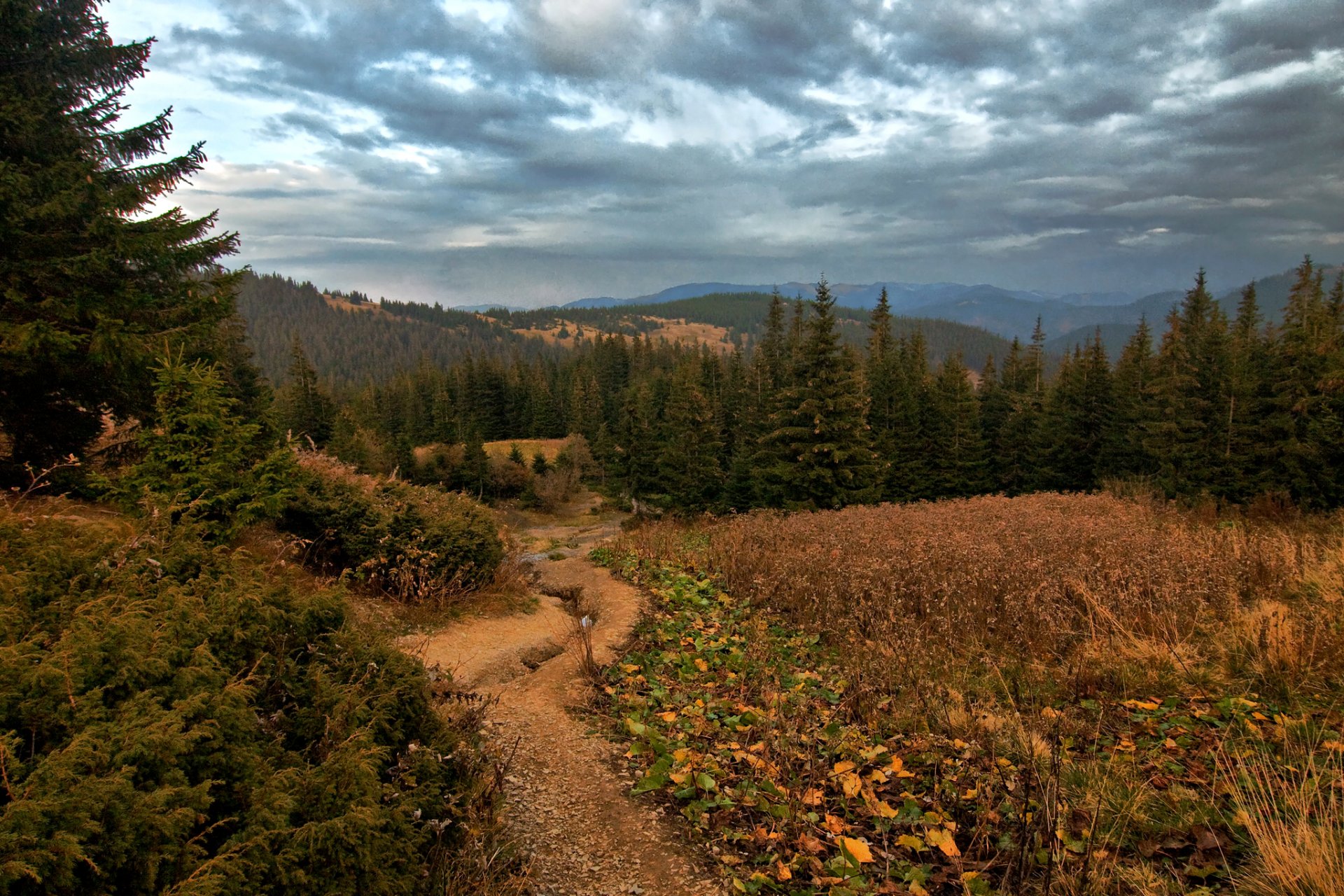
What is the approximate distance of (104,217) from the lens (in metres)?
8.02

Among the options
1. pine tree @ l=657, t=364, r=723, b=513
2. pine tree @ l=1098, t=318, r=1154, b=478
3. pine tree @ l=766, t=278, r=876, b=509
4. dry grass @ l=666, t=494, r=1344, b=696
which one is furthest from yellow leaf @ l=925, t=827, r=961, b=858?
pine tree @ l=1098, t=318, r=1154, b=478

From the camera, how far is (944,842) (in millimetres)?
3576

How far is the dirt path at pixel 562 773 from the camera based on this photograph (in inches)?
151

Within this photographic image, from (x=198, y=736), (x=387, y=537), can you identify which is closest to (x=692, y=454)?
(x=387, y=537)

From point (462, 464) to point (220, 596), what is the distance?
52.0 m

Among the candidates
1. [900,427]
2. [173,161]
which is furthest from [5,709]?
[900,427]

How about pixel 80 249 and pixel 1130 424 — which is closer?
pixel 80 249

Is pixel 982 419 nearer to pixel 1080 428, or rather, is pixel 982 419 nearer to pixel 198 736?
pixel 1080 428

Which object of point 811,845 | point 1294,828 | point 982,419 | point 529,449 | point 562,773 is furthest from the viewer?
point 529,449

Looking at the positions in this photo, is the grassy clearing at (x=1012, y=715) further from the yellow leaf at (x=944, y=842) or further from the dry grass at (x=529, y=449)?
the dry grass at (x=529, y=449)

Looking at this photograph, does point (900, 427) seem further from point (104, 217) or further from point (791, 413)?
point (104, 217)

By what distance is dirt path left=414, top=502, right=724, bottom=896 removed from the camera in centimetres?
384

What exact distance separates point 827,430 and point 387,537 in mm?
20031

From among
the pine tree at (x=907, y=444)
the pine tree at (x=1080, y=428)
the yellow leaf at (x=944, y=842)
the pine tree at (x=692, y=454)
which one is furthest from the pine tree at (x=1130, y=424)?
the yellow leaf at (x=944, y=842)
